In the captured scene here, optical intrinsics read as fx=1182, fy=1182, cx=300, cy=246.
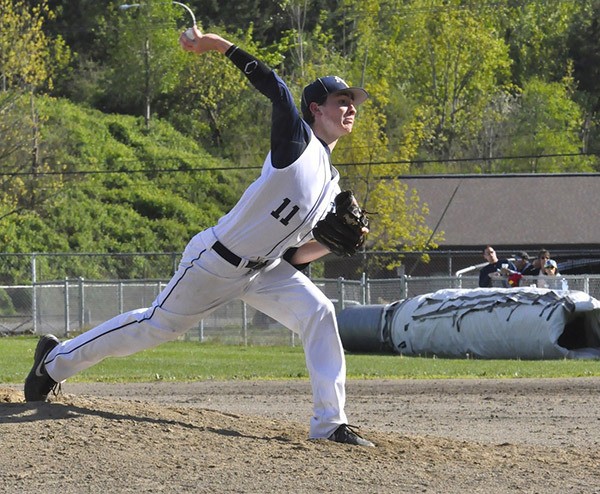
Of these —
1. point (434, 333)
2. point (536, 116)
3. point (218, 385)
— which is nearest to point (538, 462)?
point (218, 385)

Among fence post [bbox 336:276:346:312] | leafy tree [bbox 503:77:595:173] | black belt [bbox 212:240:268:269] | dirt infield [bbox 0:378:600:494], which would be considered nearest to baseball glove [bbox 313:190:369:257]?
black belt [bbox 212:240:268:269]

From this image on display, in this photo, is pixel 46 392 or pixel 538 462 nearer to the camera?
pixel 538 462

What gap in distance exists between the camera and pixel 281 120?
20.9 feet

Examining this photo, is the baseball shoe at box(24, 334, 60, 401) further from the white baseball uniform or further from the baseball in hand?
the baseball in hand

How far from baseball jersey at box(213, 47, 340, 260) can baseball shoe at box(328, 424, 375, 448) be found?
3.53 ft

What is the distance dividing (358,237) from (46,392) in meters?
2.26

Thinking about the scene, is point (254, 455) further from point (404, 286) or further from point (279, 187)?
point (404, 286)

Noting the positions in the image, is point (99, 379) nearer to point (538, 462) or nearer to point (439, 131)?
point (538, 462)

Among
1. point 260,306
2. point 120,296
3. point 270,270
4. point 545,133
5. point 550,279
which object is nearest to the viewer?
point 270,270

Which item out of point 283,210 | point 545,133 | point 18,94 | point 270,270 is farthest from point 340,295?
point 545,133

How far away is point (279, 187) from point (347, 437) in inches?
59.4

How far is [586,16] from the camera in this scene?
67625 mm

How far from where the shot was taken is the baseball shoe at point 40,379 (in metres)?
7.44

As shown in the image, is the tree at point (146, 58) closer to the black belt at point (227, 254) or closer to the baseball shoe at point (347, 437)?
the black belt at point (227, 254)
